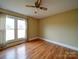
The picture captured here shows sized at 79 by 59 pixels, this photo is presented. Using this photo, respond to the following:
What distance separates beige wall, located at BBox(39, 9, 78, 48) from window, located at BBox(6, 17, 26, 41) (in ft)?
6.87

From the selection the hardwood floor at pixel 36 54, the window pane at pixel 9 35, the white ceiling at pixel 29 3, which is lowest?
the hardwood floor at pixel 36 54

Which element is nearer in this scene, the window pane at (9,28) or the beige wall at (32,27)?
the window pane at (9,28)

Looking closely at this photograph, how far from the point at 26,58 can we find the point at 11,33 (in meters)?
2.30

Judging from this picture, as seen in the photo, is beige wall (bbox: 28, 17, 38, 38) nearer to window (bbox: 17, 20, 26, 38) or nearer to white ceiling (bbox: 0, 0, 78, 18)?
window (bbox: 17, 20, 26, 38)

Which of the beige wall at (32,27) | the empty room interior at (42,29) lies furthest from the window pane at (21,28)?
the beige wall at (32,27)

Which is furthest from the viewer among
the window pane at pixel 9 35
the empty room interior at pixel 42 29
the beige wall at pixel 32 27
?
the beige wall at pixel 32 27

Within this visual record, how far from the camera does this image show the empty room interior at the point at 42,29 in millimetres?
3755

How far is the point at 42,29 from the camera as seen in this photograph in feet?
23.0

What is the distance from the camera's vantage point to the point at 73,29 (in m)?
4.79

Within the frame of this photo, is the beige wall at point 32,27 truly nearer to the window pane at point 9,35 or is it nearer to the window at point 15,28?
the window at point 15,28

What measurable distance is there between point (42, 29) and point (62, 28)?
218 cm

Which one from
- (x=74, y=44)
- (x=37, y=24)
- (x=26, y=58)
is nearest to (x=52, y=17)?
(x=37, y=24)

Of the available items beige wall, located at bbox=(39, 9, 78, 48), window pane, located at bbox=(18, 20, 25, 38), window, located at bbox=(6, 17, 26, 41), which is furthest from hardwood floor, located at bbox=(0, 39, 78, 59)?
window pane, located at bbox=(18, 20, 25, 38)

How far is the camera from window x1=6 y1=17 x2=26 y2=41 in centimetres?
438
